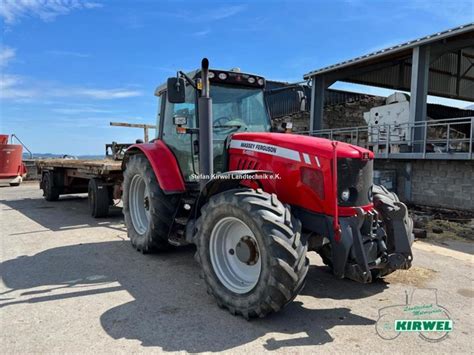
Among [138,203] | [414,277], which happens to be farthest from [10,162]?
[414,277]

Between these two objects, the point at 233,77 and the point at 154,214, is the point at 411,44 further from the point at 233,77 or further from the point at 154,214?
the point at 154,214

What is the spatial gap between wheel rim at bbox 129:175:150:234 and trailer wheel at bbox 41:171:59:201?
584 centimetres

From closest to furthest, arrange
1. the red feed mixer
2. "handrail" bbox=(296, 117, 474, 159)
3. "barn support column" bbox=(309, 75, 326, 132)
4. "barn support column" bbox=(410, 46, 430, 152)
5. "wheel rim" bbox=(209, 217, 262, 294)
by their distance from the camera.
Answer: "wheel rim" bbox=(209, 217, 262, 294) < "handrail" bbox=(296, 117, 474, 159) < "barn support column" bbox=(410, 46, 430, 152) < the red feed mixer < "barn support column" bbox=(309, 75, 326, 132)

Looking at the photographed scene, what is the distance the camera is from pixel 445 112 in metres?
23.2

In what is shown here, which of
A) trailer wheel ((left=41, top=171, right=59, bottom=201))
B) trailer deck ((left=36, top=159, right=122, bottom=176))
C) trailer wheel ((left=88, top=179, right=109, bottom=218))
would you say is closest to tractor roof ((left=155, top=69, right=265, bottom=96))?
trailer deck ((left=36, top=159, right=122, bottom=176))

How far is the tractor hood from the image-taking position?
3.49 m

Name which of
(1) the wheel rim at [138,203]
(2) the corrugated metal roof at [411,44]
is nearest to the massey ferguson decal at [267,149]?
(1) the wheel rim at [138,203]

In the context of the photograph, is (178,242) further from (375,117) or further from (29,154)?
(29,154)

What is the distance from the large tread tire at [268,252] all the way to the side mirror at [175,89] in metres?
1.31

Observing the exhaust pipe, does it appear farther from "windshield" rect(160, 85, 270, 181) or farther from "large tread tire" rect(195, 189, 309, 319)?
"large tread tire" rect(195, 189, 309, 319)

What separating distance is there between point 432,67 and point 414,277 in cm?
1739

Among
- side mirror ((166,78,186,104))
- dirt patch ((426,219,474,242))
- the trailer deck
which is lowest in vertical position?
dirt patch ((426,219,474,242))

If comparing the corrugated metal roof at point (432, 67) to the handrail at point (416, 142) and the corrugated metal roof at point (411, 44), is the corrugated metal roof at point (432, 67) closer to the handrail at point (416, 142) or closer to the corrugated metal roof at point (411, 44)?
the corrugated metal roof at point (411, 44)

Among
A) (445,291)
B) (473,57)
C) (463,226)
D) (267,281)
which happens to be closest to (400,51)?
(463,226)
